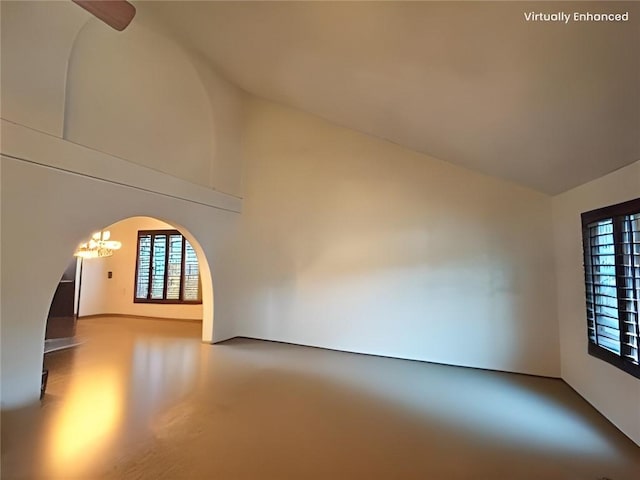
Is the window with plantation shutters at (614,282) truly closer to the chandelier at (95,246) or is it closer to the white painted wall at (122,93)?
the white painted wall at (122,93)

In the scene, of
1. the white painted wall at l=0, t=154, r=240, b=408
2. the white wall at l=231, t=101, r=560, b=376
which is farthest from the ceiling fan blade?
the white wall at l=231, t=101, r=560, b=376

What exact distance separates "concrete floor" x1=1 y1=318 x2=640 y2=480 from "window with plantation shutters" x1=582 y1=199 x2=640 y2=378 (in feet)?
2.10

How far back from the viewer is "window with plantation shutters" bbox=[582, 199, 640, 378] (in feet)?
8.32

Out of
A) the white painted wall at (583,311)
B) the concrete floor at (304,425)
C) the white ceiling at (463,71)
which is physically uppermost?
the white ceiling at (463,71)

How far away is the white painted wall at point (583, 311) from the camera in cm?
256

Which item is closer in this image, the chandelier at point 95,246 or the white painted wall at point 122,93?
the white painted wall at point 122,93

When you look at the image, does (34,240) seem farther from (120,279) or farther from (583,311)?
(120,279)

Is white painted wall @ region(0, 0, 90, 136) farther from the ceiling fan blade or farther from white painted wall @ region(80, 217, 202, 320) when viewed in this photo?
white painted wall @ region(80, 217, 202, 320)

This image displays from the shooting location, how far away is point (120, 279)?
855 centimetres

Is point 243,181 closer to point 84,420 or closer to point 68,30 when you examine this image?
point 68,30

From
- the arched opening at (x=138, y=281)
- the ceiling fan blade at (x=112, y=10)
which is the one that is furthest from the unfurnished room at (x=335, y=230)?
the arched opening at (x=138, y=281)

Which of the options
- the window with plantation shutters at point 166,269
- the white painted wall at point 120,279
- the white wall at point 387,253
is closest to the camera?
the white wall at point 387,253

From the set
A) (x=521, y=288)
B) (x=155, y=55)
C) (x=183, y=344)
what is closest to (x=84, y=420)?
(x=183, y=344)

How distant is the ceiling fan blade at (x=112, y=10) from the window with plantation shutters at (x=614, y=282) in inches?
157
